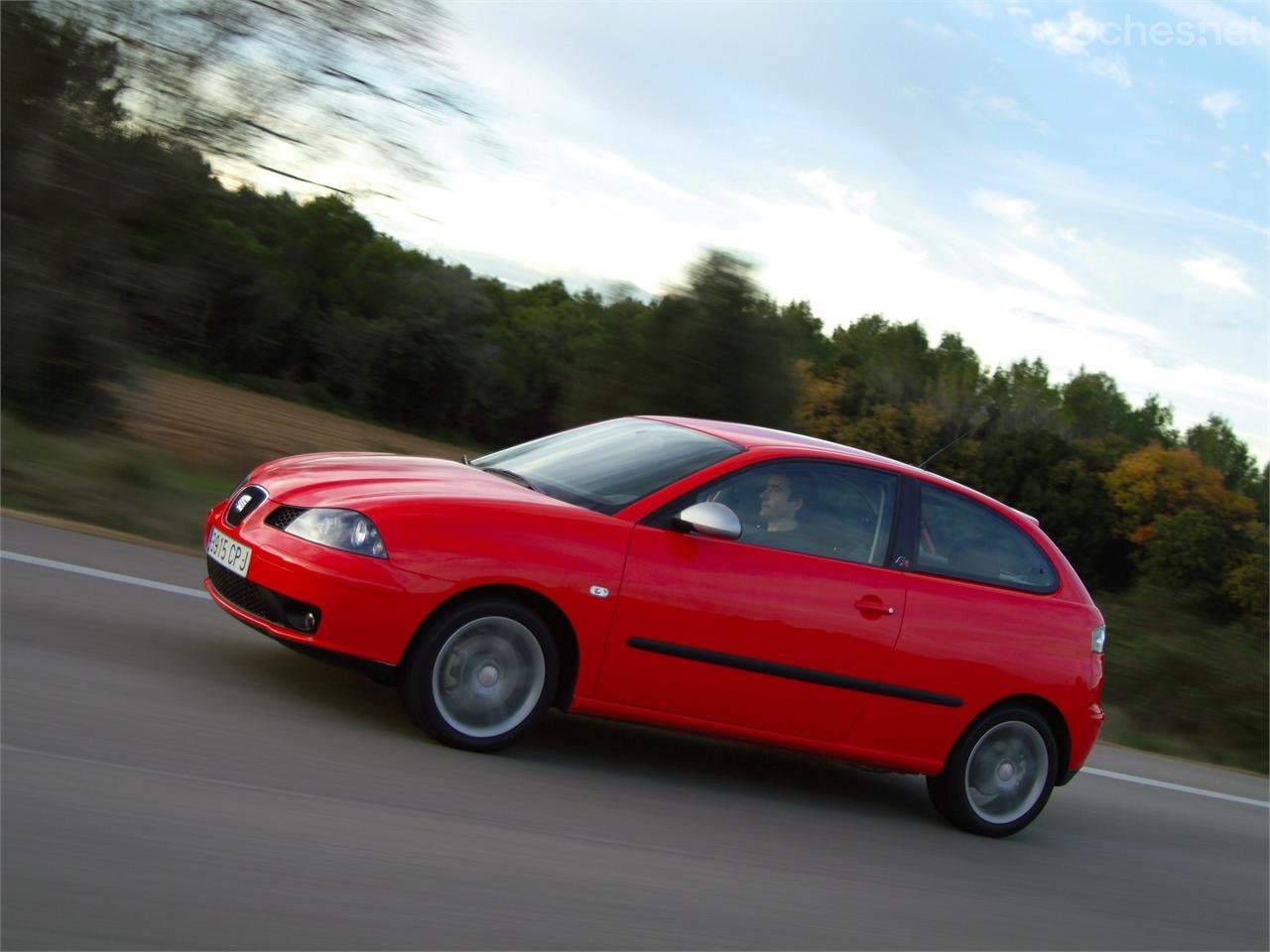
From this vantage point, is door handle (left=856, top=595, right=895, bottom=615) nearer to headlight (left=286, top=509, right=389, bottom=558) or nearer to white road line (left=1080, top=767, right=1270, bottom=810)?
headlight (left=286, top=509, right=389, bottom=558)

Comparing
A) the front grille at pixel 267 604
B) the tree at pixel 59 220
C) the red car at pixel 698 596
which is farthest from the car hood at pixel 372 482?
the tree at pixel 59 220

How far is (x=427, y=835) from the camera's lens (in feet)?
14.6

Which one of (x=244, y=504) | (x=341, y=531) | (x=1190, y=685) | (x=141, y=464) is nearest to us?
(x=341, y=531)

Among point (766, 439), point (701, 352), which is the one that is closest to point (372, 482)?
point (766, 439)

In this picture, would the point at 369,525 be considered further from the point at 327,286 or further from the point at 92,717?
the point at 327,286

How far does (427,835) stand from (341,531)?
1.37m

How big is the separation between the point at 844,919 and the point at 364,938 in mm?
1900

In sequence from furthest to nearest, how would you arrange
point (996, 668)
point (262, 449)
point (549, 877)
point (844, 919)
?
point (262, 449), point (996, 668), point (844, 919), point (549, 877)

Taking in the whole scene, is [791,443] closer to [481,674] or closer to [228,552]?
[481,674]

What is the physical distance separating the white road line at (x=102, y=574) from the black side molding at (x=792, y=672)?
9.73ft

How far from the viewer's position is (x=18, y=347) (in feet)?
36.1

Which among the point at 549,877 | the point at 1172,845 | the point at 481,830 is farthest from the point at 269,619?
the point at 1172,845

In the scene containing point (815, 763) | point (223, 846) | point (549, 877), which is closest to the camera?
point (223, 846)

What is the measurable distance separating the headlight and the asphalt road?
75cm
